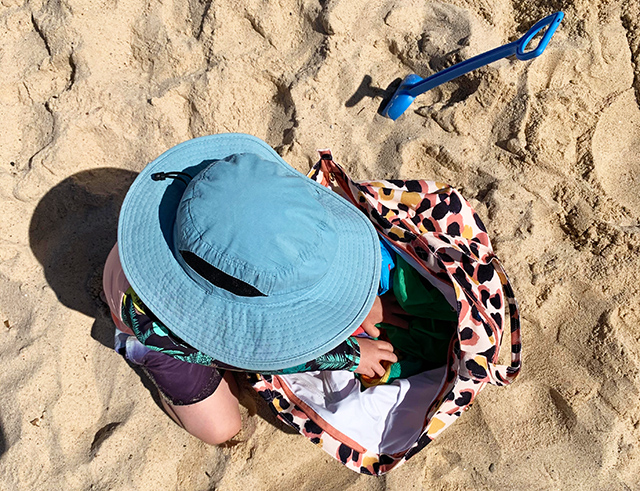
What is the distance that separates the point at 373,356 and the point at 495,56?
875 millimetres

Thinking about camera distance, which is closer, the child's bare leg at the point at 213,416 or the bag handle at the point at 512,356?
the bag handle at the point at 512,356

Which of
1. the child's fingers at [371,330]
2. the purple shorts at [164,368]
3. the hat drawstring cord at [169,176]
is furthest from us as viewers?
the child's fingers at [371,330]

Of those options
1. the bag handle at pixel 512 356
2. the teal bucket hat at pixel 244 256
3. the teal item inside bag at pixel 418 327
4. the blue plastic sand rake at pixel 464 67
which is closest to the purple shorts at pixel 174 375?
the teal bucket hat at pixel 244 256

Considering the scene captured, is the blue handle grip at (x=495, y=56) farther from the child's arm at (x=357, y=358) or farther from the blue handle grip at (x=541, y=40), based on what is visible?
the child's arm at (x=357, y=358)

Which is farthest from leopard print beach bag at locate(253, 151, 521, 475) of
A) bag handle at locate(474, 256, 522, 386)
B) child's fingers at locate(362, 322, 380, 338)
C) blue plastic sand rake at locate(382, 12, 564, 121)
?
blue plastic sand rake at locate(382, 12, 564, 121)

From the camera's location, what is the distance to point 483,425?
1344mm

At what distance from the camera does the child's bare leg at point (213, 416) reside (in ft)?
4.43

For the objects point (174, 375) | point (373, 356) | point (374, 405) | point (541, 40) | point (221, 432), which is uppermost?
point (541, 40)

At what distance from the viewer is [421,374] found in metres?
1.36

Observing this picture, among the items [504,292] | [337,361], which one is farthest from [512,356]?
[337,361]

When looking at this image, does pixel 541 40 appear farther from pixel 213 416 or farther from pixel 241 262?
pixel 213 416

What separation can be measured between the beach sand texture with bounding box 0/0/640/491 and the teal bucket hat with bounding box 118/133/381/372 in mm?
584

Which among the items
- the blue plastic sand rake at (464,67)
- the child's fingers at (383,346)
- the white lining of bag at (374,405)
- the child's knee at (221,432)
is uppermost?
the blue plastic sand rake at (464,67)

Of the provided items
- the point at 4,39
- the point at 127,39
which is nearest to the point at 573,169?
the point at 127,39
